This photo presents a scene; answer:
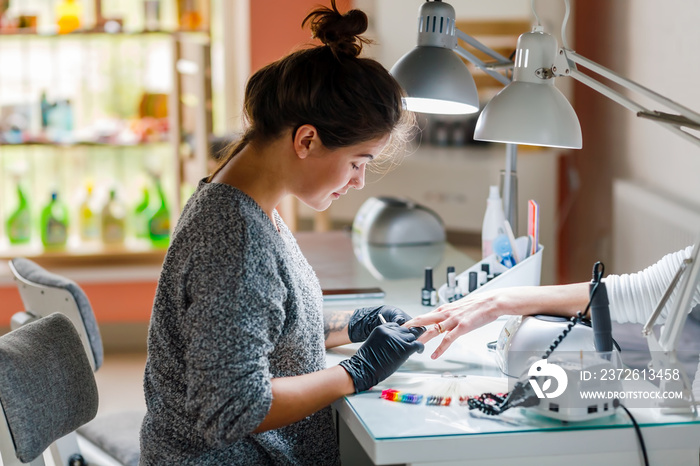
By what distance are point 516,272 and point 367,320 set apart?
40cm

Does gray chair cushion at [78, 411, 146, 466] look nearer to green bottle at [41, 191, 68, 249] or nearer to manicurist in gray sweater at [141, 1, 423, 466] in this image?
manicurist in gray sweater at [141, 1, 423, 466]

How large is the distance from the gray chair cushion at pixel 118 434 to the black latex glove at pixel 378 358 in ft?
2.16

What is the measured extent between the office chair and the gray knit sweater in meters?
0.50

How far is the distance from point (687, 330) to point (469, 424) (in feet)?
5.89

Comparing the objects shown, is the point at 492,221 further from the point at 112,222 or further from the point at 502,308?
the point at 112,222

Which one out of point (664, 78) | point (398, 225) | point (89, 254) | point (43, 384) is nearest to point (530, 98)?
point (43, 384)

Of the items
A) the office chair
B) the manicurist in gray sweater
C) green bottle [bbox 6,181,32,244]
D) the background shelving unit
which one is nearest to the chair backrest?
the office chair

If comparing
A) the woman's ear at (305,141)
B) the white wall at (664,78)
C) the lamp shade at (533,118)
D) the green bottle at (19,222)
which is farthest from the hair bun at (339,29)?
the green bottle at (19,222)

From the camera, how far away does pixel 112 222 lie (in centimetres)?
407

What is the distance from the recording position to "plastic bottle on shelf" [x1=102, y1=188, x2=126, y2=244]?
407cm

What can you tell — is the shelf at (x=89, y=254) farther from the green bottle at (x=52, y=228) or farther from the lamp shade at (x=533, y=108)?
the lamp shade at (x=533, y=108)

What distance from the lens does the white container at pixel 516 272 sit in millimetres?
1749

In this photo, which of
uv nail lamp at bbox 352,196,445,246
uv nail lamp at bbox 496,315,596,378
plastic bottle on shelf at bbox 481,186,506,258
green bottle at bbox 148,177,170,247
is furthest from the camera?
green bottle at bbox 148,177,170,247

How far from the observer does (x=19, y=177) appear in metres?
4.06
